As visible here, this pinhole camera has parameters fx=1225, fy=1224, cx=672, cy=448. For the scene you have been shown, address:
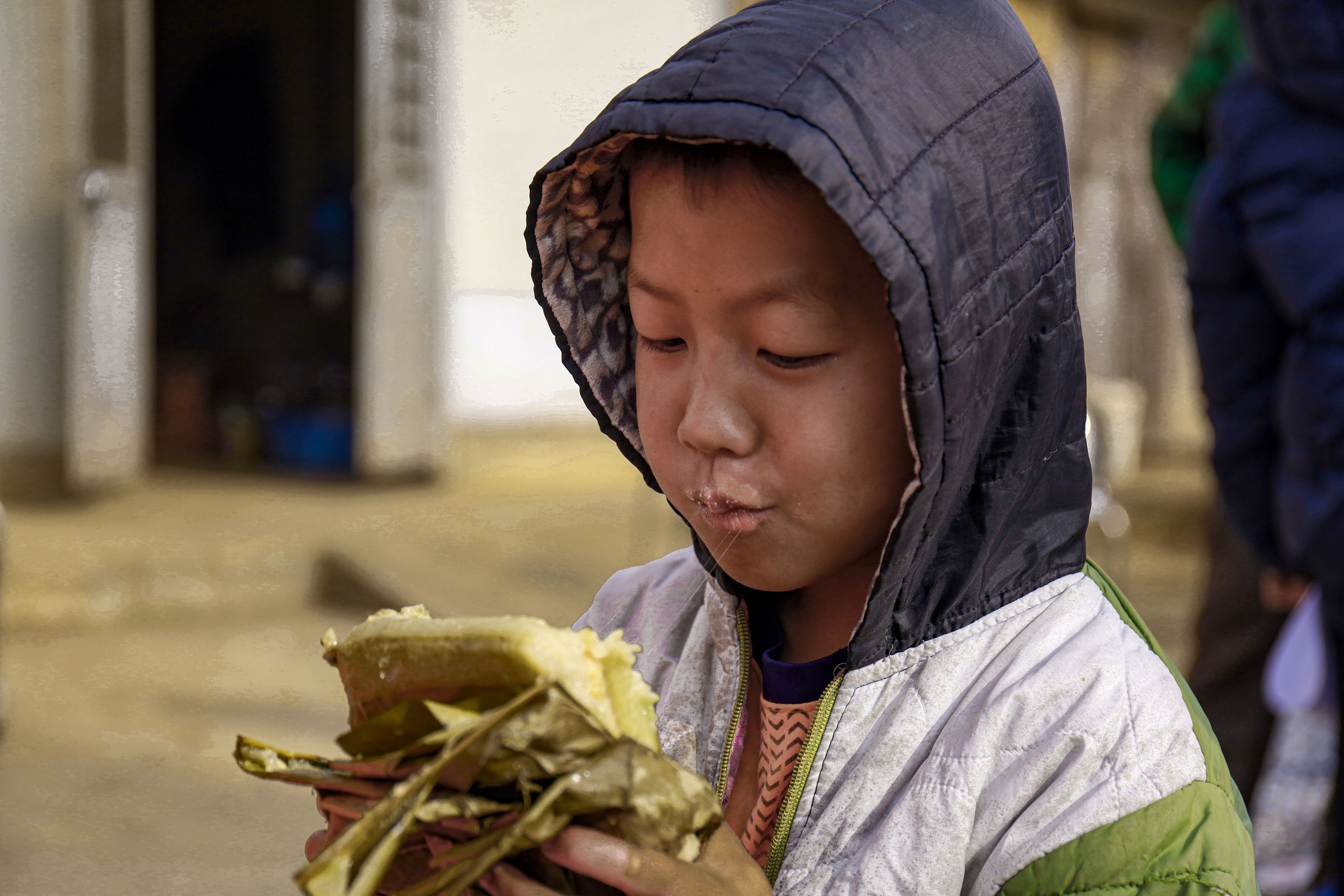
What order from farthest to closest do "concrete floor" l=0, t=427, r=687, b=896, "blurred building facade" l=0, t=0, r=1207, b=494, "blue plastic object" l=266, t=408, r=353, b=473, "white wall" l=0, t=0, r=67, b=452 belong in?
"blue plastic object" l=266, t=408, r=353, b=473
"blurred building facade" l=0, t=0, r=1207, b=494
"white wall" l=0, t=0, r=67, b=452
"concrete floor" l=0, t=427, r=687, b=896

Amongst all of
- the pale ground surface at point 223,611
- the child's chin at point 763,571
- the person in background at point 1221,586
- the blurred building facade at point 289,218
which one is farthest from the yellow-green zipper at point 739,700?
the blurred building facade at point 289,218

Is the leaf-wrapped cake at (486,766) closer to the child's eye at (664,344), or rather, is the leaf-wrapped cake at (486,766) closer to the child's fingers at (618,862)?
the child's fingers at (618,862)

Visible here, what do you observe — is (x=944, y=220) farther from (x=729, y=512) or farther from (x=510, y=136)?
(x=510, y=136)

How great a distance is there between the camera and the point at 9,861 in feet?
10.5

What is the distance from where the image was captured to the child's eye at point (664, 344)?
1130 mm

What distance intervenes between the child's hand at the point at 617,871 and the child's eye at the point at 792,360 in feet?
1.34

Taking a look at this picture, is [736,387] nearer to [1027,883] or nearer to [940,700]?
[940,700]

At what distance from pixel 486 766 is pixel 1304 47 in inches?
74.4


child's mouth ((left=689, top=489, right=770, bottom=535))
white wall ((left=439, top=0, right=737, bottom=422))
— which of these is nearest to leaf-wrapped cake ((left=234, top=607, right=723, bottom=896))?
child's mouth ((left=689, top=489, right=770, bottom=535))

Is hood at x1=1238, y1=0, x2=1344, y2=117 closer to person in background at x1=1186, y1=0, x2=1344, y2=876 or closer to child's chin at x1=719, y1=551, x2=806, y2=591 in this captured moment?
person in background at x1=1186, y1=0, x2=1344, y2=876

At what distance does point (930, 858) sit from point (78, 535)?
510cm

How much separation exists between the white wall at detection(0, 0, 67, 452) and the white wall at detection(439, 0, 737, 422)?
6.28ft

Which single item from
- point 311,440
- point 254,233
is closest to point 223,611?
point 311,440

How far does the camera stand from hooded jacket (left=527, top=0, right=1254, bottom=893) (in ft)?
3.23
